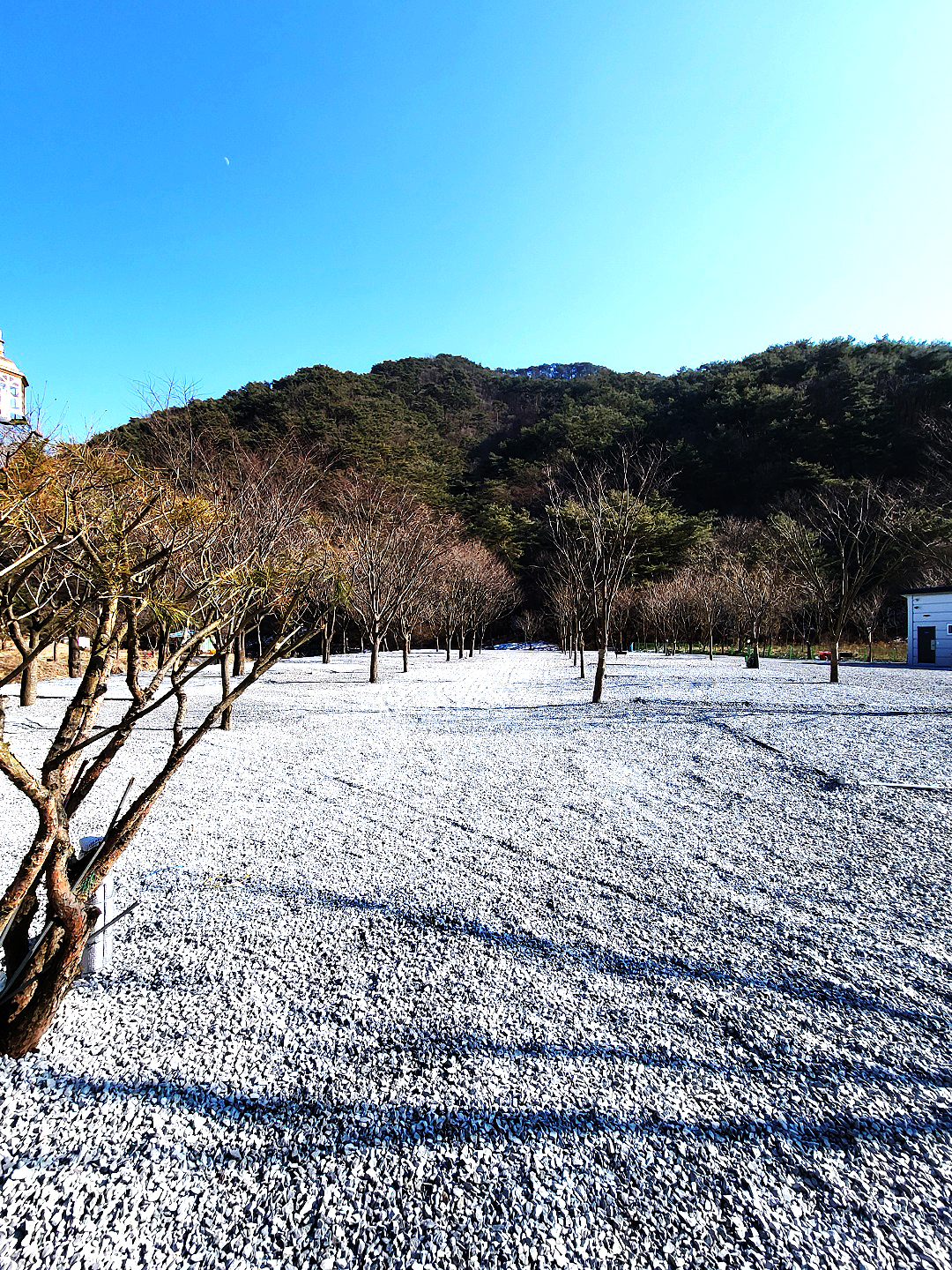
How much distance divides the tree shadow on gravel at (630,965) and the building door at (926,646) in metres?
23.0

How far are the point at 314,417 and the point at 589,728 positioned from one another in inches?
1723

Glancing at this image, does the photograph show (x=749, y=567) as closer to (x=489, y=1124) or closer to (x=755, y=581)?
(x=755, y=581)

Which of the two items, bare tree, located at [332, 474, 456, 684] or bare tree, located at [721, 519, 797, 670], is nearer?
bare tree, located at [332, 474, 456, 684]

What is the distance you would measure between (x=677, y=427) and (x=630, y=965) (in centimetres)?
6148

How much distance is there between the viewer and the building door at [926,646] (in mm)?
20312

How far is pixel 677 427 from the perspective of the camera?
5672cm

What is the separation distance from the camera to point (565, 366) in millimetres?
90938

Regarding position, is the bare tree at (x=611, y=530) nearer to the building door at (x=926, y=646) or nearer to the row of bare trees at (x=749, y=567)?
the row of bare trees at (x=749, y=567)

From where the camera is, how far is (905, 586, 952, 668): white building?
19844mm

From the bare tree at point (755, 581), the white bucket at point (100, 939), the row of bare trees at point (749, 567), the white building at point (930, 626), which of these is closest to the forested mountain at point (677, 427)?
the row of bare trees at point (749, 567)

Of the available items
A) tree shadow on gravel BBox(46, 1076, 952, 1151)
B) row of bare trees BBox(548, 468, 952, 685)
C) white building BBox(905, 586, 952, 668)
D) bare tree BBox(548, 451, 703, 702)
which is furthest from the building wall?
white building BBox(905, 586, 952, 668)

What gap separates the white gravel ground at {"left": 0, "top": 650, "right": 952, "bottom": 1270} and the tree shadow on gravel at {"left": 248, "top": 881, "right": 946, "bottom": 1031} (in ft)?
0.05

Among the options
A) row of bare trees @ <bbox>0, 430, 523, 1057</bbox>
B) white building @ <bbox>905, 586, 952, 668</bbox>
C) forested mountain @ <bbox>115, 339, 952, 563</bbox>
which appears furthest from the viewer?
forested mountain @ <bbox>115, 339, 952, 563</bbox>

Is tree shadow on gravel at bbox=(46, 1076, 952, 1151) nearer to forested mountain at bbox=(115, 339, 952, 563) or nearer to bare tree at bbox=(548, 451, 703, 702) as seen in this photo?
bare tree at bbox=(548, 451, 703, 702)
